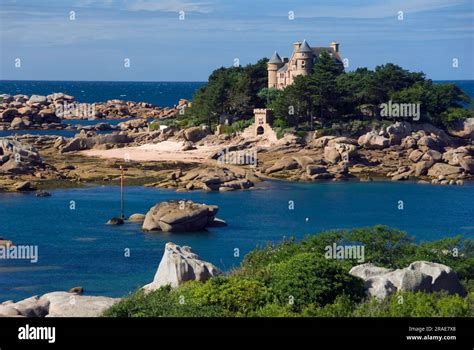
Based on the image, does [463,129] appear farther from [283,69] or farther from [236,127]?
[236,127]

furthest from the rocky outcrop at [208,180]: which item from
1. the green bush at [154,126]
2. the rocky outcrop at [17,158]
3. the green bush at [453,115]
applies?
the green bush at [154,126]

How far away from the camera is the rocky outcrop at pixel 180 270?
85.0 feet

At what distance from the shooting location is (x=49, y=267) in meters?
37.8

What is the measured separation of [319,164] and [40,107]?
2432 inches

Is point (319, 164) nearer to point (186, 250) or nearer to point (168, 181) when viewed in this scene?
point (168, 181)

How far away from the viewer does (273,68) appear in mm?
81438

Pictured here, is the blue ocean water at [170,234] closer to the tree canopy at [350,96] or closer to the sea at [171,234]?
the sea at [171,234]

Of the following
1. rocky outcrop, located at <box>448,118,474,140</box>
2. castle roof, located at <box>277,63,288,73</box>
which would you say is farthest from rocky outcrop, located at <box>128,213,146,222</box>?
castle roof, located at <box>277,63,288,73</box>

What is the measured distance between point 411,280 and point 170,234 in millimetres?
23557

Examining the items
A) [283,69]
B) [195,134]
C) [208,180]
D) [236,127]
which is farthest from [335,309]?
[283,69]

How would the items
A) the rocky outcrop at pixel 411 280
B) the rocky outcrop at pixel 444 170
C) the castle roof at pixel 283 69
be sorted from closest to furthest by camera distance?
1. the rocky outcrop at pixel 411 280
2. the rocky outcrop at pixel 444 170
3. the castle roof at pixel 283 69

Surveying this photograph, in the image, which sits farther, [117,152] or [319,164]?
[117,152]

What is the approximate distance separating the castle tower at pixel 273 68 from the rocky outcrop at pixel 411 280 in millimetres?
58353
